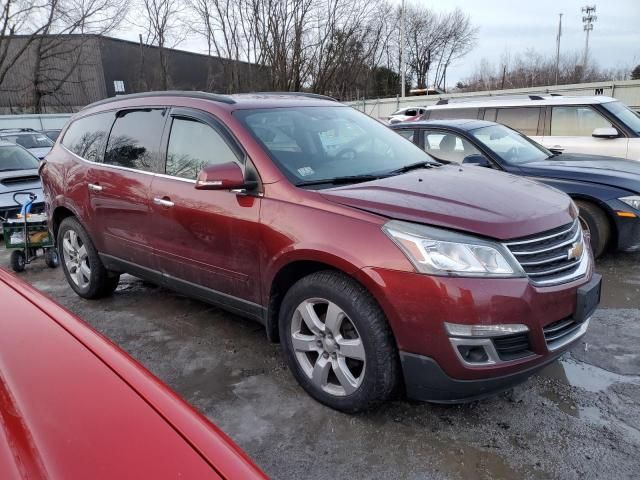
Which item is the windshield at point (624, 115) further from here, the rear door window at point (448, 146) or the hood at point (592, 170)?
the rear door window at point (448, 146)

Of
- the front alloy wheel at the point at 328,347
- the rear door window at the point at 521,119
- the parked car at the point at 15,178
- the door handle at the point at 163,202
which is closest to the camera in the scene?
the front alloy wheel at the point at 328,347

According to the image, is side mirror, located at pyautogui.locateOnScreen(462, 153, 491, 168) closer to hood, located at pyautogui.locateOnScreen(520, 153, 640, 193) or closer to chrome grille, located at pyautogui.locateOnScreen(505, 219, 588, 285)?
hood, located at pyautogui.locateOnScreen(520, 153, 640, 193)

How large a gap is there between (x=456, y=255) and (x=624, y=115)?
21.5 feet

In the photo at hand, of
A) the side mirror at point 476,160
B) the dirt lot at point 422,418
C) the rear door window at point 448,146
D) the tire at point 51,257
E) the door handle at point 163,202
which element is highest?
the rear door window at point 448,146

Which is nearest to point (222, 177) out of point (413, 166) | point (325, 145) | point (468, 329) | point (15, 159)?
point (325, 145)

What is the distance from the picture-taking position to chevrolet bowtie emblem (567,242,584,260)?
9.00 ft

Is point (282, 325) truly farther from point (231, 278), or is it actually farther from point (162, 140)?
point (162, 140)

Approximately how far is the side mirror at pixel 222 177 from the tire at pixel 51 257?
13.8 ft

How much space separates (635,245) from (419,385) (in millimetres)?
3899

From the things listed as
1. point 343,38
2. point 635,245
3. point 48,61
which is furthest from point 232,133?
point 48,61

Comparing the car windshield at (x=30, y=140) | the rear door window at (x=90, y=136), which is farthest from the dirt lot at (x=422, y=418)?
the car windshield at (x=30, y=140)

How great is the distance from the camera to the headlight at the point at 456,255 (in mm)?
2383

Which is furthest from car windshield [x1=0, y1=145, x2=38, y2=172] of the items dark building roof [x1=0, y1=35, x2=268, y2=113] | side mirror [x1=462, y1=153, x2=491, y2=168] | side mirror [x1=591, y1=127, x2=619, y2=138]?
dark building roof [x1=0, y1=35, x2=268, y2=113]

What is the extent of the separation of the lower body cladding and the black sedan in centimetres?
230
